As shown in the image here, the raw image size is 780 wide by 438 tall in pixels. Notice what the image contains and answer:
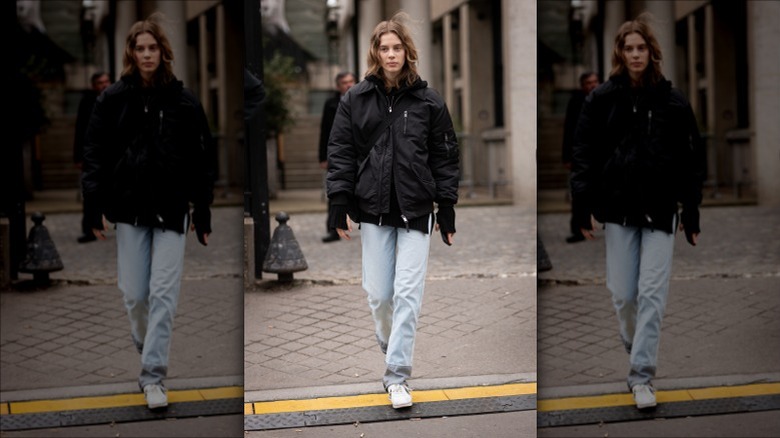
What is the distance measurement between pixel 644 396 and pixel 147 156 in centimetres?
175

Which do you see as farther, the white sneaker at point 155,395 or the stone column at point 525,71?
the stone column at point 525,71

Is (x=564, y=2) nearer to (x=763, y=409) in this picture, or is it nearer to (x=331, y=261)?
(x=763, y=409)

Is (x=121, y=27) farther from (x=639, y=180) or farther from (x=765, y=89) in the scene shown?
(x=765, y=89)

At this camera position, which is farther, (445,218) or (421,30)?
(445,218)

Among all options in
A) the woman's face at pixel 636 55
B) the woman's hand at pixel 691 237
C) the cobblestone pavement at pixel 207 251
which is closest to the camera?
the woman's face at pixel 636 55

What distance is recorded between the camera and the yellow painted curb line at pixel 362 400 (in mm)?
3838

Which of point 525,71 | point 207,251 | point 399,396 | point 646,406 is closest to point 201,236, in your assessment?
point 207,251

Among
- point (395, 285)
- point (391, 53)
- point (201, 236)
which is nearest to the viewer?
point (201, 236)

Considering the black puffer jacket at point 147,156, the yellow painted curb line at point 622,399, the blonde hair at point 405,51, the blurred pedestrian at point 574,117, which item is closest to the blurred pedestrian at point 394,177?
the blonde hair at point 405,51

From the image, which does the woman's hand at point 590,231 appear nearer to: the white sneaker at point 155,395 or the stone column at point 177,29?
the stone column at point 177,29

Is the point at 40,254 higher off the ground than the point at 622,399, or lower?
higher

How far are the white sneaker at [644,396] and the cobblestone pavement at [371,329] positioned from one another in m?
1.26

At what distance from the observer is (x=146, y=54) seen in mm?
3020

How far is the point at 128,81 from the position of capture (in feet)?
9.84
